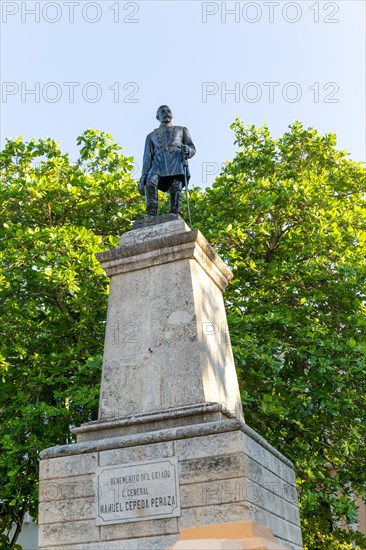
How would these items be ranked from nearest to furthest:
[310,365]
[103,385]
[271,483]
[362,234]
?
[271,483]
[103,385]
[310,365]
[362,234]

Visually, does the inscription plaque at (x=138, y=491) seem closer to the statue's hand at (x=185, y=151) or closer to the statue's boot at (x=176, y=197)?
the statue's boot at (x=176, y=197)

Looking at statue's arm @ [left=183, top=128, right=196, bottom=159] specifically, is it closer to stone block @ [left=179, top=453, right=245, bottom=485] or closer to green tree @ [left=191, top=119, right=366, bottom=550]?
green tree @ [left=191, top=119, right=366, bottom=550]

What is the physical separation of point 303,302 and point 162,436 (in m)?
7.56

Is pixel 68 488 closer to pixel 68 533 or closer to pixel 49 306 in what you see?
pixel 68 533

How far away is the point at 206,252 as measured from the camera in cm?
959

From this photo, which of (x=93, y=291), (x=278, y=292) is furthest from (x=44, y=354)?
(x=278, y=292)

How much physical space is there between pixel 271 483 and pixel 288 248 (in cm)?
862

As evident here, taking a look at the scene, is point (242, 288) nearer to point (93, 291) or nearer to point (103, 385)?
point (93, 291)

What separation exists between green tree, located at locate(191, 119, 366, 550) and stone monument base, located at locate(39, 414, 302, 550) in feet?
15.8

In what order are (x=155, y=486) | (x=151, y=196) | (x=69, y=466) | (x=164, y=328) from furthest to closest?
(x=151, y=196)
(x=164, y=328)
(x=69, y=466)
(x=155, y=486)

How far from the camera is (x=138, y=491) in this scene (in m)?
7.62

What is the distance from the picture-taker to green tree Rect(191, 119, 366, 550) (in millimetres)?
13070

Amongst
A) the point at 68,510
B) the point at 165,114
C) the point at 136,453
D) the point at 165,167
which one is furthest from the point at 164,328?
the point at 165,114

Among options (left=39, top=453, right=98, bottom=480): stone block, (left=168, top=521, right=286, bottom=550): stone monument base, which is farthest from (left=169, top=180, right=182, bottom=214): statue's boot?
(left=168, top=521, right=286, bottom=550): stone monument base
